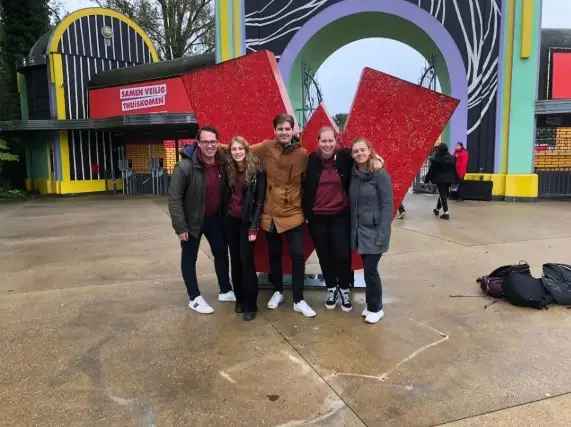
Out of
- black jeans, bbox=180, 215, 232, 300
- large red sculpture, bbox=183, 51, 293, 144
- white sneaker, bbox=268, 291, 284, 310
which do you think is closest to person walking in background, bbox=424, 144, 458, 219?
large red sculpture, bbox=183, 51, 293, 144

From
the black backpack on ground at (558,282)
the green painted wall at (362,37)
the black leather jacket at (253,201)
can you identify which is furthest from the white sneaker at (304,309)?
the green painted wall at (362,37)

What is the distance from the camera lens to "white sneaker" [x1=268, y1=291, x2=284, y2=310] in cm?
423

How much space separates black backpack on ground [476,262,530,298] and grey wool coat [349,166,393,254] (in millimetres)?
1372

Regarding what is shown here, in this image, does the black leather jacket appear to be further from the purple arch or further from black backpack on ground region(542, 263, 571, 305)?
the purple arch

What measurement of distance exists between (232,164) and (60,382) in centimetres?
200

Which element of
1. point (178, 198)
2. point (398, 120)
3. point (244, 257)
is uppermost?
point (398, 120)

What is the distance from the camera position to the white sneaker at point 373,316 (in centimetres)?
385

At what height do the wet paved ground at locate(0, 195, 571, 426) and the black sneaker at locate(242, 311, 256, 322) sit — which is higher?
the black sneaker at locate(242, 311, 256, 322)

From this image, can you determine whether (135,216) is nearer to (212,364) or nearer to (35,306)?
(35,306)

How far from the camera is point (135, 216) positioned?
34.5 ft

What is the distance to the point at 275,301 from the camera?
14.0 ft

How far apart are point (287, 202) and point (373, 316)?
116cm

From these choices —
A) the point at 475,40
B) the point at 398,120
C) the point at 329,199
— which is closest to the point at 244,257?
the point at 329,199

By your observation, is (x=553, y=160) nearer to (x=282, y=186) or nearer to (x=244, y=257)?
(x=282, y=186)
